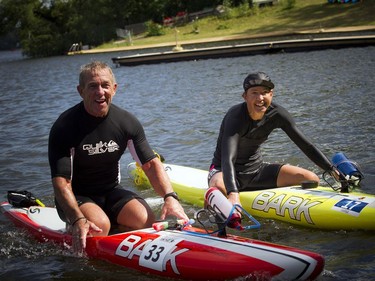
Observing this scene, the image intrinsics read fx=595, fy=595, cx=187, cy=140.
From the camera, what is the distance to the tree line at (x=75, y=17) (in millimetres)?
72375

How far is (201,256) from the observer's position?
489 centimetres

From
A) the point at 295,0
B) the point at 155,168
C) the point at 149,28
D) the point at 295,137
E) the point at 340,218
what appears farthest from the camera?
the point at 149,28

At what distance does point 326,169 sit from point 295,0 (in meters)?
50.8

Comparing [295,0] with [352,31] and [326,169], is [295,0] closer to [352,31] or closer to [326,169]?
[352,31]

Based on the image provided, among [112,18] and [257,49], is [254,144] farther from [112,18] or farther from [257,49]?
[112,18]

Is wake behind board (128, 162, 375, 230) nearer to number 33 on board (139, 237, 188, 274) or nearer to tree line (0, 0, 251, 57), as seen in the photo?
number 33 on board (139, 237, 188, 274)

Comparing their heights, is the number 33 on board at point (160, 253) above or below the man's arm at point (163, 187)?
below

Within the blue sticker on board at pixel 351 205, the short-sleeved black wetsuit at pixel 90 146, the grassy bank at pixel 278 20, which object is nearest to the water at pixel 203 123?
the blue sticker on board at pixel 351 205

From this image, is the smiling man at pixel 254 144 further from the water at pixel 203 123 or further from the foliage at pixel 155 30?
the foliage at pixel 155 30

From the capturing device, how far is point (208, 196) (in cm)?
532

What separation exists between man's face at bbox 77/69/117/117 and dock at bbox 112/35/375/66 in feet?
82.0

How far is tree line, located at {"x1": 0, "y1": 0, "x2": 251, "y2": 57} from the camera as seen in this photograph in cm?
7238

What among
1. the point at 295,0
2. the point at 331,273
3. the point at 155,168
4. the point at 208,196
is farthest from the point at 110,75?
the point at 295,0

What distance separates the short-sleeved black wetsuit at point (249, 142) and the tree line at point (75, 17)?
6277 cm
